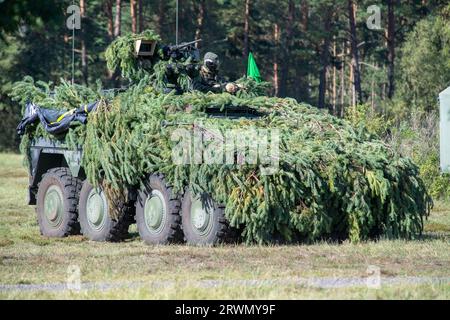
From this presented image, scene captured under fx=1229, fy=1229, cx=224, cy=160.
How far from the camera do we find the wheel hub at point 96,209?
1816 cm

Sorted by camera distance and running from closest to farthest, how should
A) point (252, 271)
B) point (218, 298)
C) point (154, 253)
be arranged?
point (218, 298) < point (252, 271) < point (154, 253)

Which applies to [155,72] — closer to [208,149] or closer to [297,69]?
[208,149]

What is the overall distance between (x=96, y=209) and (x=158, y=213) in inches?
57.9

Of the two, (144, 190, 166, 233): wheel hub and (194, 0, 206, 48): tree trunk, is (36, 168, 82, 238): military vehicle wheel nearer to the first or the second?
(144, 190, 166, 233): wheel hub

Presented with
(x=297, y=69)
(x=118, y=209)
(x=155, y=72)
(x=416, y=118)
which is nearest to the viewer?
(x=118, y=209)

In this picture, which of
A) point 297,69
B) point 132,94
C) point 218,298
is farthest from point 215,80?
point 297,69

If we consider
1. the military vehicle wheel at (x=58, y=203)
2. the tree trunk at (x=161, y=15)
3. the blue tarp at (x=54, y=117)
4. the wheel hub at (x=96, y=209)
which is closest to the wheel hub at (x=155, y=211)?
the wheel hub at (x=96, y=209)

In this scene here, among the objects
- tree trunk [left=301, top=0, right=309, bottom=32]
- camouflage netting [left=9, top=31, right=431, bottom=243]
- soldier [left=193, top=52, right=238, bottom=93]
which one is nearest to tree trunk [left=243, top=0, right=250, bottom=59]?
tree trunk [left=301, top=0, right=309, bottom=32]

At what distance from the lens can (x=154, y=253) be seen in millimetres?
15883

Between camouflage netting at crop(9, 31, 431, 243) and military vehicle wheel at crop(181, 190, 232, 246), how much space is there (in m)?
0.20

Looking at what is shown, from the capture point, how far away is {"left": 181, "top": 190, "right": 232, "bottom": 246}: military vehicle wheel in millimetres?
16312

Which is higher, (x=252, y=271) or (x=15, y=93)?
(x=15, y=93)

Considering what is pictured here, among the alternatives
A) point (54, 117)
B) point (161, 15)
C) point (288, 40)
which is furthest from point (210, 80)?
point (161, 15)

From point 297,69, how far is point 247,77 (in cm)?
5156
